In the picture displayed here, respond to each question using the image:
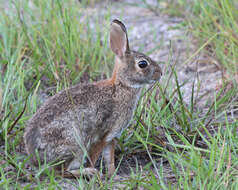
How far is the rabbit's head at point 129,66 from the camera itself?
415cm

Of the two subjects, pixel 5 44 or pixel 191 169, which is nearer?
pixel 191 169

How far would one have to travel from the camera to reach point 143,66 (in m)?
4.20

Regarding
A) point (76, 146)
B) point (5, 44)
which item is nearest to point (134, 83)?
point (76, 146)

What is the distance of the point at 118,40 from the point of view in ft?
13.9

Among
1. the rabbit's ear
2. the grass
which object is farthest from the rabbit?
the grass

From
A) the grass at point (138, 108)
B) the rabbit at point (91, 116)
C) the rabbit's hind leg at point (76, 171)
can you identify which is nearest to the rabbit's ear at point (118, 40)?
the rabbit at point (91, 116)

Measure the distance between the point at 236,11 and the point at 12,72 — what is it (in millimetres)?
2792

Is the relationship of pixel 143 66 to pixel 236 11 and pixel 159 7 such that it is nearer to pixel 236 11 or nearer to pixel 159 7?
pixel 236 11

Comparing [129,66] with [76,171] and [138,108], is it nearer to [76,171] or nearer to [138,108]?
[138,108]

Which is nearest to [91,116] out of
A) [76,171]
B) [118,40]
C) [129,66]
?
[76,171]

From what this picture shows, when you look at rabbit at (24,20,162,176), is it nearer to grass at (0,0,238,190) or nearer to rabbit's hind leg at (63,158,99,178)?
rabbit's hind leg at (63,158,99,178)

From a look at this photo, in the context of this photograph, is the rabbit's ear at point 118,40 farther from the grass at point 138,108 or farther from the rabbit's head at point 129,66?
the grass at point 138,108

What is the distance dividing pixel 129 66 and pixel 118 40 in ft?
0.86

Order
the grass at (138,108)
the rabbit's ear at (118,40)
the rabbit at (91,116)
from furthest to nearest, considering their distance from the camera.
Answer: the rabbit's ear at (118,40) → the rabbit at (91,116) → the grass at (138,108)
